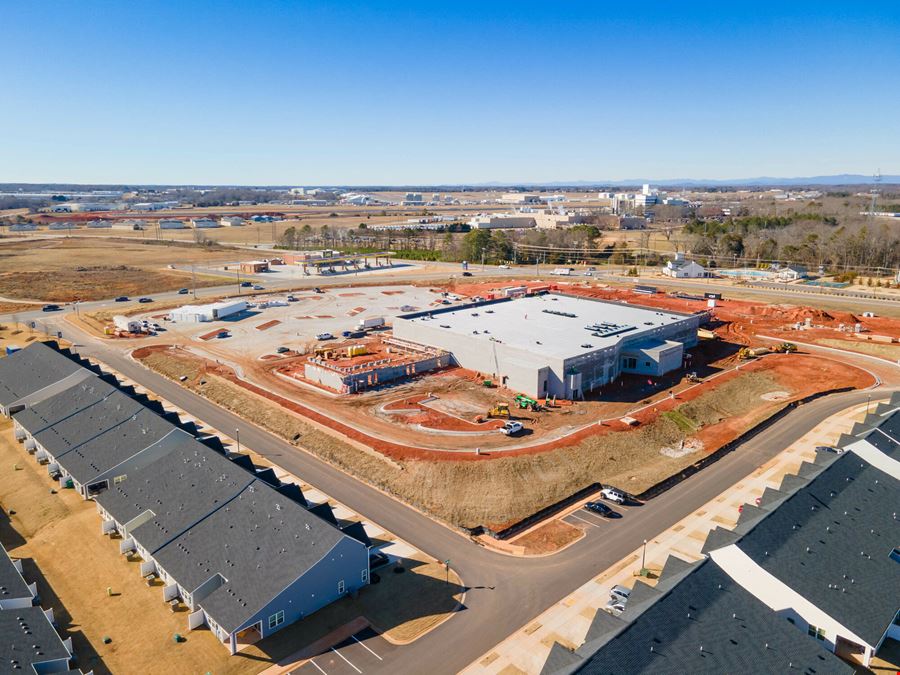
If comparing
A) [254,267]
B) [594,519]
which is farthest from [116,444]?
[254,267]

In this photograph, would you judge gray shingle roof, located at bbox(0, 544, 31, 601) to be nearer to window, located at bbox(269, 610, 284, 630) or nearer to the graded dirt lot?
window, located at bbox(269, 610, 284, 630)

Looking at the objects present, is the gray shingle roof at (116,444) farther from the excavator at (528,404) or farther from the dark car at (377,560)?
the excavator at (528,404)

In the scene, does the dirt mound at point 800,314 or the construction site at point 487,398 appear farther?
the dirt mound at point 800,314

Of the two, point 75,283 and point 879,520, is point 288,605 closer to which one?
point 879,520

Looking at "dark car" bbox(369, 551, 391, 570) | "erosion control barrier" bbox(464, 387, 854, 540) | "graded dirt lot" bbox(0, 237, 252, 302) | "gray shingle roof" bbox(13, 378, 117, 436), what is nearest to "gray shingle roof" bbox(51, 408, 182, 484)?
"gray shingle roof" bbox(13, 378, 117, 436)

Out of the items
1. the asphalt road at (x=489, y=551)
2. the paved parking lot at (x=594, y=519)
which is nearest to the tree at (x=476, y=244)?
the asphalt road at (x=489, y=551)

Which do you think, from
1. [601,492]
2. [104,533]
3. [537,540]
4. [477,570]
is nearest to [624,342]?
[601,492]

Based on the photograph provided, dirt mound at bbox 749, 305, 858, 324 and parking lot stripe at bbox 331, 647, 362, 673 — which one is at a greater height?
dirt mound at bbox 749, 305, 858, 324
